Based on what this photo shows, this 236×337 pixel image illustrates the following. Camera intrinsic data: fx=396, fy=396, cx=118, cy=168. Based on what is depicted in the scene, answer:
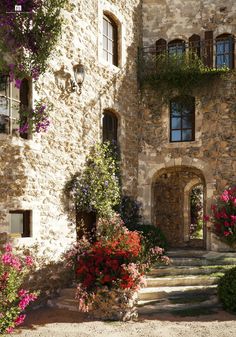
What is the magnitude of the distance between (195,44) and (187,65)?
1.08 meters

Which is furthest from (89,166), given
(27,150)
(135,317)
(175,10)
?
(175,10)

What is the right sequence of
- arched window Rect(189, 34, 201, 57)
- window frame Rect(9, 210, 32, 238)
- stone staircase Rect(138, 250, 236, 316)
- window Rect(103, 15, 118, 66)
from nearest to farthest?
stone staircase Rect(138, 250, 236, 316)
window frame Rect(9, 210, 32, 238)
window Rect(103, 15, 118, 66)
arched window Rect(189, 34, 201, 57)

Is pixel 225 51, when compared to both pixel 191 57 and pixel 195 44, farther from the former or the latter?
pixel 191 57

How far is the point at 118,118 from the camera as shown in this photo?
36.3ft

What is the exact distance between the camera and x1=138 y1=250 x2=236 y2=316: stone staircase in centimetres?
759

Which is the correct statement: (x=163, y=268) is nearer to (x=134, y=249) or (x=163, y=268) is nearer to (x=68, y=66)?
(x=134, y=249)

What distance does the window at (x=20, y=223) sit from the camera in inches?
294

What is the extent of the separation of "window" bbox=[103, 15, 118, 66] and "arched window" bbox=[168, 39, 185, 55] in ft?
6.78

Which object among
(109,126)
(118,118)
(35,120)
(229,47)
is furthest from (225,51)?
(35,120)

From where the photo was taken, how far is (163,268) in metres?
9.38

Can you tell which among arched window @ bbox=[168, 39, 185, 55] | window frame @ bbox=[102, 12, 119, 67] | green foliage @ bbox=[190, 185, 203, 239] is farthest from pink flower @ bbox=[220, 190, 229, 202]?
green foliage @ bbox=[190, 185, 203, 239]

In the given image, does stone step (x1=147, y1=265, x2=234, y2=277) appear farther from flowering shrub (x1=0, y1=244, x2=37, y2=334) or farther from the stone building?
flowering shrub (x1=0, y1=244, x2=37, y2=334)

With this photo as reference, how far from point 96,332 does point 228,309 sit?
255cm

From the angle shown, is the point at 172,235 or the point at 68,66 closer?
the point at 68,66
